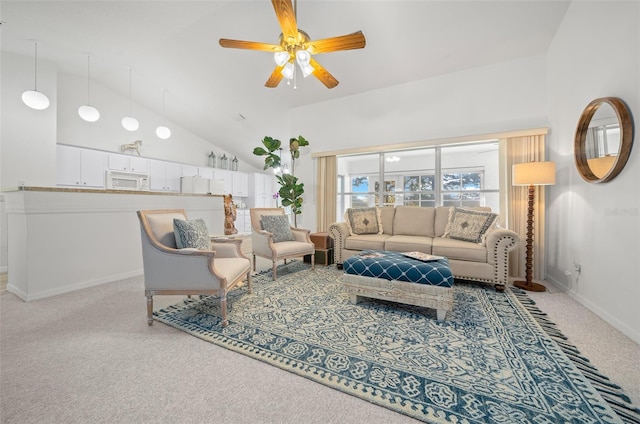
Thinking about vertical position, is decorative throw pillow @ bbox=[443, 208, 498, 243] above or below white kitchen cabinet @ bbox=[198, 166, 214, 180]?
below

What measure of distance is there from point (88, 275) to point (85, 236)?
1.56 ft

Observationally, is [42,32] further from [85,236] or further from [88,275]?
[88,275]

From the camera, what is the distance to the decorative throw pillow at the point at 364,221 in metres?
4.00

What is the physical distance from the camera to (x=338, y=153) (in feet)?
16.0

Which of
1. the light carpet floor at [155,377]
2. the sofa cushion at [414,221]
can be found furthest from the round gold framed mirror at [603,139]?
the sofa cushion at [414,221]

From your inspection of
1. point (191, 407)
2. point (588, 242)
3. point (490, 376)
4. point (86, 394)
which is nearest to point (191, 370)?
point (191, 407)

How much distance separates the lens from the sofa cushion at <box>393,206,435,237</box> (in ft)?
12.6

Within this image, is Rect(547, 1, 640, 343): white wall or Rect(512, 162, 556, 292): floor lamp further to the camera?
Rect(512, 162, 556, 292): floor lamp

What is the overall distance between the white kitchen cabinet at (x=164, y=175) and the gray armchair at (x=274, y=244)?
12.5 ft

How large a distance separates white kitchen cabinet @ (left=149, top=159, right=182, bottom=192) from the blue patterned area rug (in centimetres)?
478

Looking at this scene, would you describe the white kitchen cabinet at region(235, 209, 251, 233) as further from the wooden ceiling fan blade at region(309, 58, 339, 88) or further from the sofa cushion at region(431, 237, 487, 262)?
the sofa cushion at region(431, 237, 487, 262)

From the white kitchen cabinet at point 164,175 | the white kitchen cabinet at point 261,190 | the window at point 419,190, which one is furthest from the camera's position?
the white kitchen cabinet at point 261,190

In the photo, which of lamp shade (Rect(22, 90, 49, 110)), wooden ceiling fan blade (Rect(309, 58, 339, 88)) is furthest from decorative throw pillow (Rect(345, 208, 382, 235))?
lamp shade (Rect(22, 90, 49, 110))

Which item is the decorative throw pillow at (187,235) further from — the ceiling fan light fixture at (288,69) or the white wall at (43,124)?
the white wall at (43,124)
